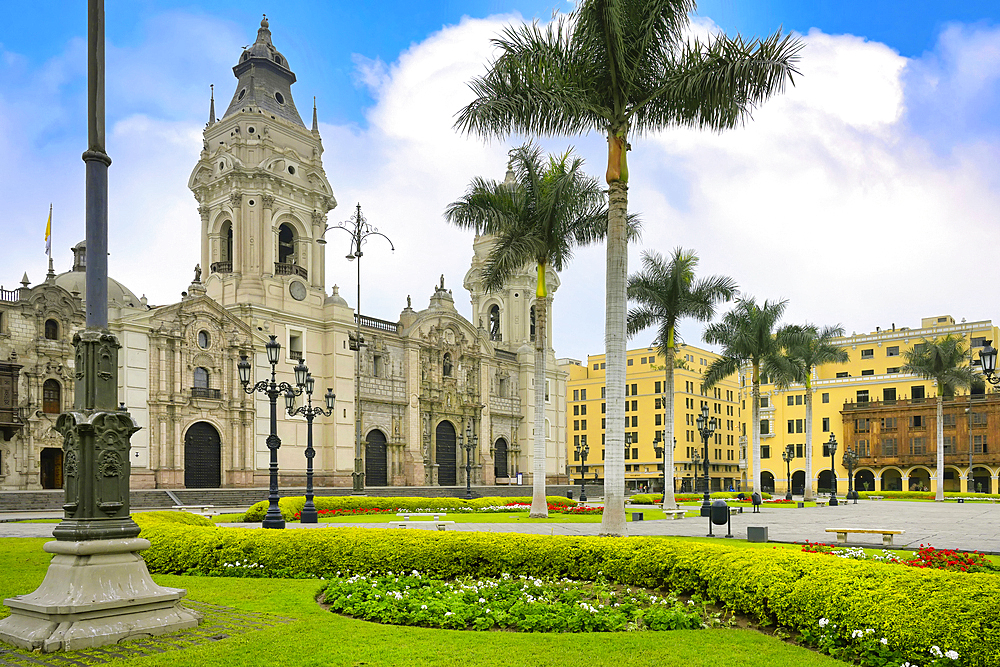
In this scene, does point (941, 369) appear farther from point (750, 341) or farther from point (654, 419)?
point (654, 419)

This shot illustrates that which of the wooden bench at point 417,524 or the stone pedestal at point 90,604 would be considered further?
the wooden bench at point 417,524

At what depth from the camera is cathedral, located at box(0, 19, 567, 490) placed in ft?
138

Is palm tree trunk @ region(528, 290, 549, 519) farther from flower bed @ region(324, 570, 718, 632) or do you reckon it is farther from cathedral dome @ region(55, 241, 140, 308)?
cathedral dome @ region(55, 241, 140, 308)

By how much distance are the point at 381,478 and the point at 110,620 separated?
4974 cm

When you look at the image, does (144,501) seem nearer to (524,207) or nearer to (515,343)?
(524,207)

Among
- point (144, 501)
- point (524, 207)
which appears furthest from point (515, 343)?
point (524, 207)

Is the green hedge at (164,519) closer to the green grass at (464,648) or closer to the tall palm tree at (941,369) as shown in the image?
the green grass at (464,648)

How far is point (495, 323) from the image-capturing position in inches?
2948

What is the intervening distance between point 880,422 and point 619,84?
249 feet

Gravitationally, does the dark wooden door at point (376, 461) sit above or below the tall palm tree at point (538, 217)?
below

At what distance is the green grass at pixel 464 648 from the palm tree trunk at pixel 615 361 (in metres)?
7.54

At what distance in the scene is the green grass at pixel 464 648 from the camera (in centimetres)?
773

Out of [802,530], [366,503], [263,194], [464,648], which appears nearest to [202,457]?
[366,503]

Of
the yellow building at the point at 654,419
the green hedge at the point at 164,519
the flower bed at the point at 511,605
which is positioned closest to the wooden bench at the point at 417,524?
the green hedge at the point at 164,519
